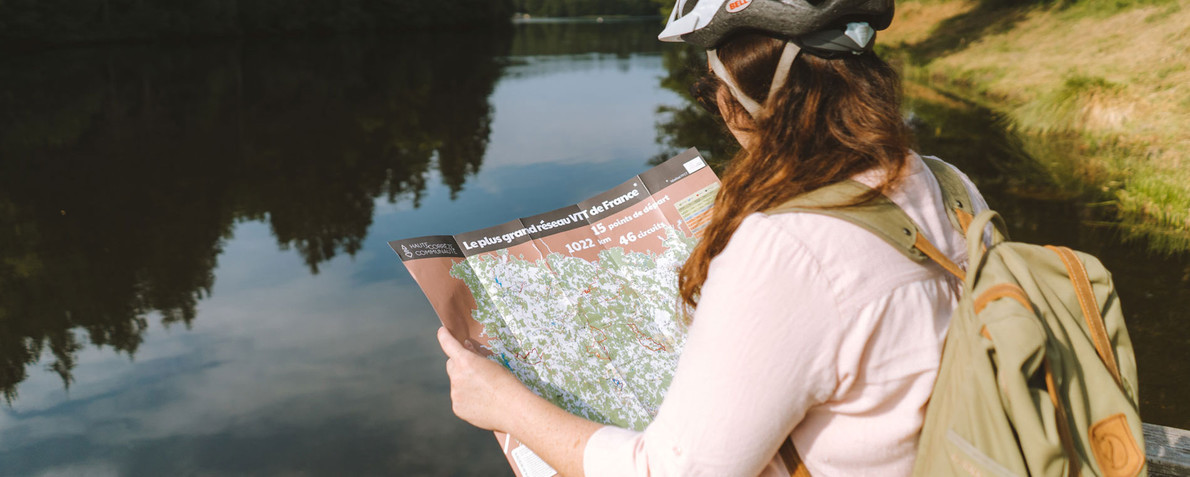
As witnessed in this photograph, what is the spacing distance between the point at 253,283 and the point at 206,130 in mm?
7392

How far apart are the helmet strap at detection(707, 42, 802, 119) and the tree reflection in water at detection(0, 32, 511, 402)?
4.76 m

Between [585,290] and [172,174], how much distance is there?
30.5ft

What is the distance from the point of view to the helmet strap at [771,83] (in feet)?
4.41

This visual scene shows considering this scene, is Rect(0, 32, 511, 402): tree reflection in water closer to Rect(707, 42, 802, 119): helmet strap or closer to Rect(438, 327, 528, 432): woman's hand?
Rect(438, 327, 528, 432): woman's hand

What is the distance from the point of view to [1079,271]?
4.07 feet

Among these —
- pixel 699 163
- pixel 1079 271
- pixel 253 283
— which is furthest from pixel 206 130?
pixel 1079 271

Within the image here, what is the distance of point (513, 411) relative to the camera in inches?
56.4

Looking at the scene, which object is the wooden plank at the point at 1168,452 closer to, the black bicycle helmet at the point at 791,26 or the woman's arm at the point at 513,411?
the black bicycle helmet at the point at 791,26

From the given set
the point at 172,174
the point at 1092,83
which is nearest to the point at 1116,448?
the point at 172,174

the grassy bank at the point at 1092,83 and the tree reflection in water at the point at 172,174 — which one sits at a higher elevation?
the grassy bank at the point at 1092,83

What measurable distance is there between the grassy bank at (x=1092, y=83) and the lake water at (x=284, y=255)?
1.62 ft

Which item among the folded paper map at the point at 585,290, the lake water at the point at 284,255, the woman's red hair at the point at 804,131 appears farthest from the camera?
the lake water at the point at 284,255

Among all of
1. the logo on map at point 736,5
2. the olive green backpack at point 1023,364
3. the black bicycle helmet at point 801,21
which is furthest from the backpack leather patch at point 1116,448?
the logo on map at point 736,5

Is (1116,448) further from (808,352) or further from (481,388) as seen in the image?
(481,388)
